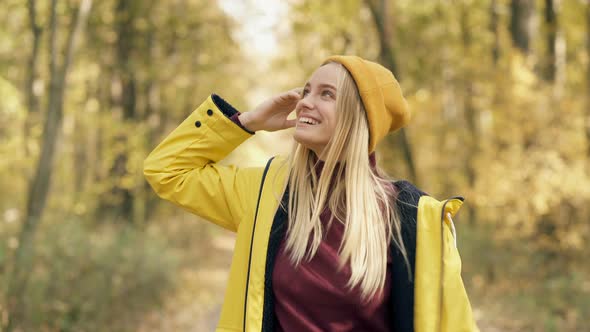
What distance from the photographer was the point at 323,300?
8.45 ft

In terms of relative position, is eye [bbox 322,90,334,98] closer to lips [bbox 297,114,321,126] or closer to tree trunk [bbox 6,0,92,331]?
lips [bbox 297,114,321,126]

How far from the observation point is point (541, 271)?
35.9 feet

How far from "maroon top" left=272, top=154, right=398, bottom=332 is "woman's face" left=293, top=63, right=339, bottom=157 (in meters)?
0.42

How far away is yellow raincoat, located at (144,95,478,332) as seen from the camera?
2480mm

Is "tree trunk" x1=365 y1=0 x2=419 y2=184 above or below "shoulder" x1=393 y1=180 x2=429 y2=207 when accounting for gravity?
above

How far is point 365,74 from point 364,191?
0.43 metres

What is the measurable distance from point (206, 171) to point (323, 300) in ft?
2.41

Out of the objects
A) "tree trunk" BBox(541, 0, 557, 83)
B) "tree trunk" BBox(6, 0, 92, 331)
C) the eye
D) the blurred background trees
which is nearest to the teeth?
the eye

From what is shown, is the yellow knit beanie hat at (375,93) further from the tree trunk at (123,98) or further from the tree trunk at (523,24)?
the tree trunk at (123,98)

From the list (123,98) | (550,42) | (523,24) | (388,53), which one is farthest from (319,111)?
(123,98)

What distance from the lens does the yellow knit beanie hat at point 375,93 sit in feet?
8.86

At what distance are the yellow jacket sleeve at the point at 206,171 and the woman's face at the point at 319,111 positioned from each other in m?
0.28

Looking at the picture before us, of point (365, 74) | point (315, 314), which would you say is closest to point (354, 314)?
point (315, 314)

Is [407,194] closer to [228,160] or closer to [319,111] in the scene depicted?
[319,111]
